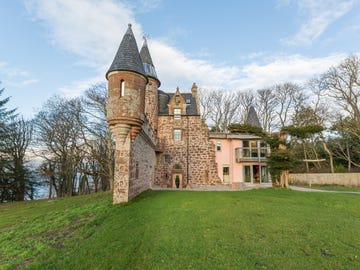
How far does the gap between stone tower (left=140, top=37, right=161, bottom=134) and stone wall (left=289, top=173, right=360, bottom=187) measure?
19.2 m

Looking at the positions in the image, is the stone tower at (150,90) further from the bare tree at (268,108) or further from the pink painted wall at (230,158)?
the bare tree at (268,108)

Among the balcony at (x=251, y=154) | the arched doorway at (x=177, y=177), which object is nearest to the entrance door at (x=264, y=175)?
the balcony at (x=251, y=154)

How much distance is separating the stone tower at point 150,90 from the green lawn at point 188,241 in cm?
1267

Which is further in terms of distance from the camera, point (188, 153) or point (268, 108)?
point (268, 108)

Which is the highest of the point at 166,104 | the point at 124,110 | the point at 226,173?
the point at 166,104

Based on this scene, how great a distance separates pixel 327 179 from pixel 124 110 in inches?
996

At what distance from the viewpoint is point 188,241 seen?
4.57m

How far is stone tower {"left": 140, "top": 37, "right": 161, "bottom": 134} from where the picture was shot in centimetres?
1875

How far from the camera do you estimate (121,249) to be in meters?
4.17

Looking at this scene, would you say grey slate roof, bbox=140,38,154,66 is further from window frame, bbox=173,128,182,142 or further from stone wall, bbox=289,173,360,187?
stone wall, bbox=289,173,360,187

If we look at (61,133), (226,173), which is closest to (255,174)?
(226,173)

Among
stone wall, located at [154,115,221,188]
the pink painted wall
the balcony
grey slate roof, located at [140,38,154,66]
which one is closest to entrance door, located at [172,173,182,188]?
stone wall, located at [154,115,221,188]

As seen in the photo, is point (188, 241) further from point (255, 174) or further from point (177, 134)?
point (255, 174)

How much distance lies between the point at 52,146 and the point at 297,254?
22.7 metres
